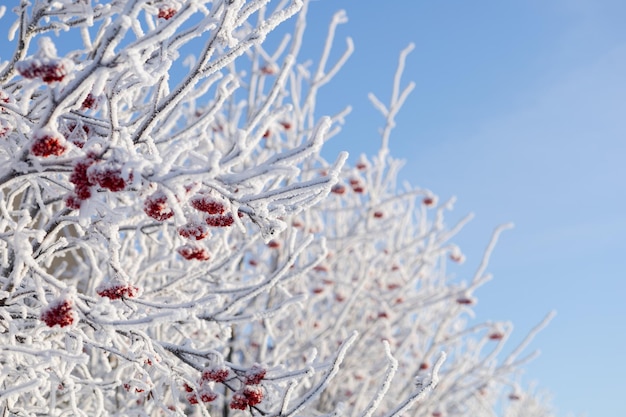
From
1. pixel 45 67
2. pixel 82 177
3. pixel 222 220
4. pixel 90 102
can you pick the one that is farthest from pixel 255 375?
pixel 45 67

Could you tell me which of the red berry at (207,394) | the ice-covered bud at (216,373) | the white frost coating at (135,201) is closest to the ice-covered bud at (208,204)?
the white frost coating at (135,201)

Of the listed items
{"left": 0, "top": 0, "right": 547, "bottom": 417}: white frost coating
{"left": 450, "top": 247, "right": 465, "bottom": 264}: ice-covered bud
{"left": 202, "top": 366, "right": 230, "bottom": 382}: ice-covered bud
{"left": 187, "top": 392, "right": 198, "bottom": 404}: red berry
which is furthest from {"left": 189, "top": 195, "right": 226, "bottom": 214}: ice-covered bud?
{"left": 450, "top": 247, "right": 465, "bottom": 264}: ice-covered bud

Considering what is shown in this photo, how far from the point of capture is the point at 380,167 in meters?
7.15

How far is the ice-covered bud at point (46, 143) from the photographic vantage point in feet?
6.15

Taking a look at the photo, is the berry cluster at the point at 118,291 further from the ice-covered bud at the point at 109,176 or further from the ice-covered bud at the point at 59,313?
the ice-covered bud at the point at 109,176

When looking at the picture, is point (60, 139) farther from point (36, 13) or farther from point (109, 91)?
point (36, 13)

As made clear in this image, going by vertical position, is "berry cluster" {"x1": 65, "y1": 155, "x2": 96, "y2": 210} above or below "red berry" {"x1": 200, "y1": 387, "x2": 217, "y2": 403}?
above

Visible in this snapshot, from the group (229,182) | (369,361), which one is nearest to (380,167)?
(369,361)

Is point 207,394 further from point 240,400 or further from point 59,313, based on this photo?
point 59,313

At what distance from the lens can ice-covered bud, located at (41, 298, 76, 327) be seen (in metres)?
2.14

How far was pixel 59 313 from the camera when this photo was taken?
2.14 m

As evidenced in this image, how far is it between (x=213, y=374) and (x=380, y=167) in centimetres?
475

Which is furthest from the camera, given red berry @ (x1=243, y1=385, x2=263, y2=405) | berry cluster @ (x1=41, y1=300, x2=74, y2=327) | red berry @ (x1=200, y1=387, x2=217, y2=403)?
red berry @ (x1=200, y1=387, x2=217, y2=403)

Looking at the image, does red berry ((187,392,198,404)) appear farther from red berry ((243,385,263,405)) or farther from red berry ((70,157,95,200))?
red berry ((70,157,95,200))
